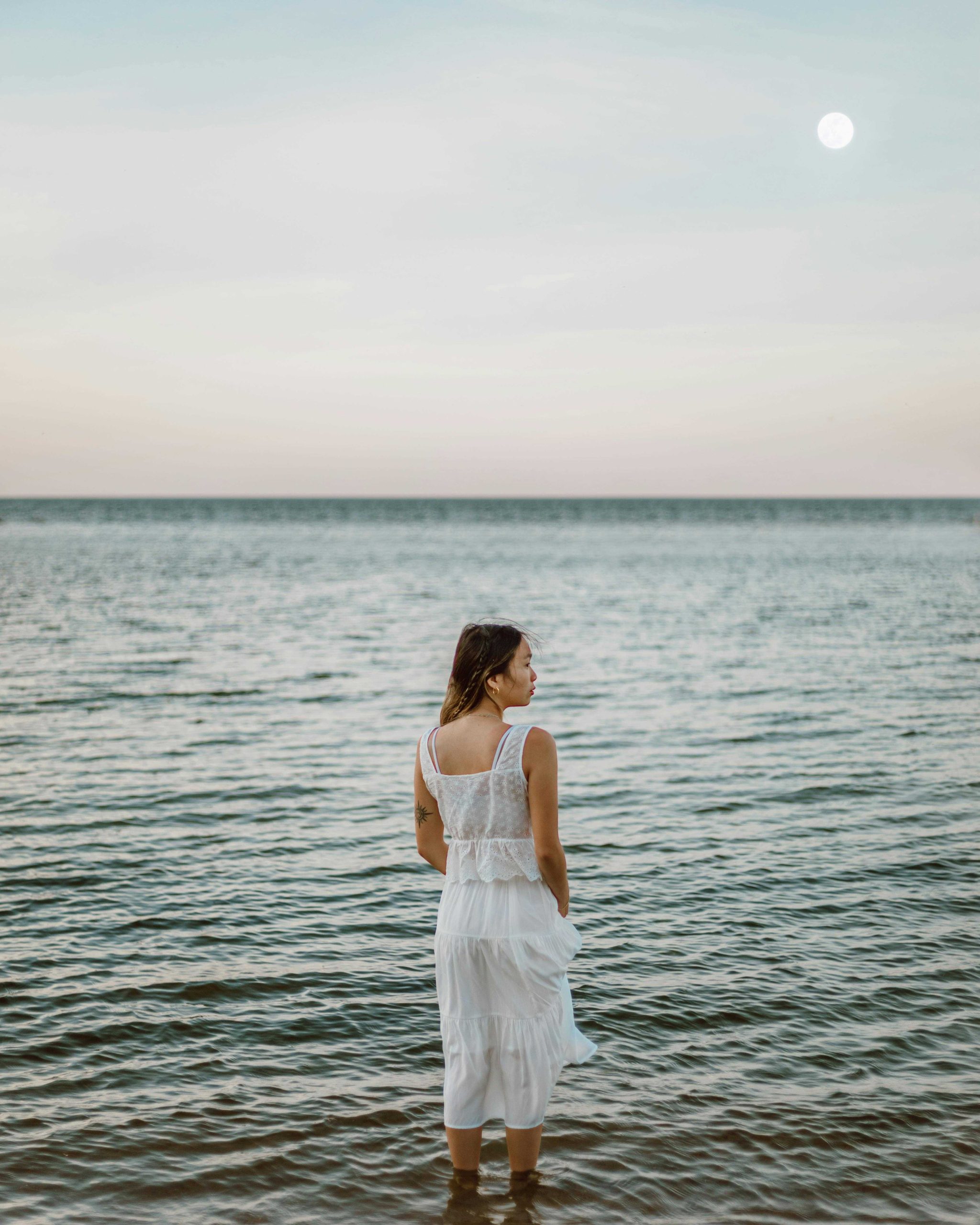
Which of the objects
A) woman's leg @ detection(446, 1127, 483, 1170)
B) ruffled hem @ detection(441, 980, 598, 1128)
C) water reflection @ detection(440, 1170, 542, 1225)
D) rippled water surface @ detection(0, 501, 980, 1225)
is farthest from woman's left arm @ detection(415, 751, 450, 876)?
rippled water surface @ detection(0, 501, 980, 1225)

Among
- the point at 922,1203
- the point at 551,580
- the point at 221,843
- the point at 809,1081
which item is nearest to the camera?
the point at 922,1203

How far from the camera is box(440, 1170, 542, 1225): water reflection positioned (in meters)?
4.95

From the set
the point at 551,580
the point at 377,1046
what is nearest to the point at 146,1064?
the point at 377,1046

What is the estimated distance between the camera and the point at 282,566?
56.2m

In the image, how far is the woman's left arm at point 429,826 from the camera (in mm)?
4711

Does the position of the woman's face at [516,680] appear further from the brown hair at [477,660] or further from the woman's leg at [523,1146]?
the woman's leg at [523,1146]

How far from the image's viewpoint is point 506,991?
449 centimetres

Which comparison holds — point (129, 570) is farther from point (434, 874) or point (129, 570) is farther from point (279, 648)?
point (434, 874)

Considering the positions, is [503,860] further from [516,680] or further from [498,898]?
[516,680]

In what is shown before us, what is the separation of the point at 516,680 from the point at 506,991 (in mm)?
1281

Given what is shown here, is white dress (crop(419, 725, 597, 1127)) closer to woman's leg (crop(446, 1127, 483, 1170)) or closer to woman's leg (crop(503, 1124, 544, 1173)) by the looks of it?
woman's leg (crop(503, 1124, 544, 1173))

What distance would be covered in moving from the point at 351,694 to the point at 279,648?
6616 millimetres

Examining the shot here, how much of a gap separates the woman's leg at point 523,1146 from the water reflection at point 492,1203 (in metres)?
0.10

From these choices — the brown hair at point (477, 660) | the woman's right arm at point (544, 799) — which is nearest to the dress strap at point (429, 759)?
the brown hair at point (477, 660)
